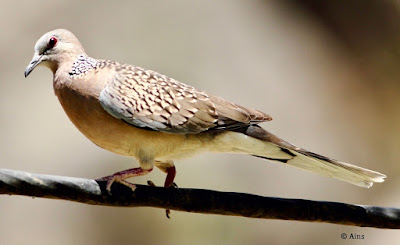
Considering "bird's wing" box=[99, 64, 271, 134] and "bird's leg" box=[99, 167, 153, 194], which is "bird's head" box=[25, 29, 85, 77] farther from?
"bird's leg" box=[99, 167, 153, 194]

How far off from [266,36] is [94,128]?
168 inches

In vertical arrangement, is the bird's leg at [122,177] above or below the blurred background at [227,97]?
below

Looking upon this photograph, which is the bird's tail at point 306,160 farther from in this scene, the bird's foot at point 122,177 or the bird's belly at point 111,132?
the bird's foot at point 122,177

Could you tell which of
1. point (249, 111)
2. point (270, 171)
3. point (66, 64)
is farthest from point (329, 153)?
point (66, 64)

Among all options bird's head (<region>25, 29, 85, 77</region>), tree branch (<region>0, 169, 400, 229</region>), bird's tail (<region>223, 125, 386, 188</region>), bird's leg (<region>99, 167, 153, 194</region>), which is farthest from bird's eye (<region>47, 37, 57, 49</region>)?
bird's tail (<region>223, 125, 386, 188</region>)

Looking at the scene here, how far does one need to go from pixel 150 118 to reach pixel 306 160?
798 mm

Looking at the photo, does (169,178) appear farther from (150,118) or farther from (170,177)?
(150,118)

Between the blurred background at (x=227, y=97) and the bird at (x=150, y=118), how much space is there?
187 centimetres

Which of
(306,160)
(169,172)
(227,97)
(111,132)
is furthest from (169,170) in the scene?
(227,97)

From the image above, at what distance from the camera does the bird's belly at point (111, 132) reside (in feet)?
10.4

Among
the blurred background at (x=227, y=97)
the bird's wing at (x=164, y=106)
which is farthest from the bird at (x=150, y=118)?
the blurred background at (x=227, y=97)

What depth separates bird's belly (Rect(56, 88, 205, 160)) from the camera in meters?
3.18

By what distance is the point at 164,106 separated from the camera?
3.44m

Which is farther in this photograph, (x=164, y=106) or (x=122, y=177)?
(x=164, y=106)
